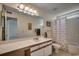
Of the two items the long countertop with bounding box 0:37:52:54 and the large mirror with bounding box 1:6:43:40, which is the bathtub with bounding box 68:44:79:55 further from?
the large mirror with bounding box 1:6:43:40

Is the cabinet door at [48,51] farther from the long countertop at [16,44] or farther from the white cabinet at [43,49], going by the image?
the long countertop at [16,44]

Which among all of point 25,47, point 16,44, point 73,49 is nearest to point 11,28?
point 16,44

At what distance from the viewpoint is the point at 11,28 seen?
6.34 ft

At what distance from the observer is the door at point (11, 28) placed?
6.21ft

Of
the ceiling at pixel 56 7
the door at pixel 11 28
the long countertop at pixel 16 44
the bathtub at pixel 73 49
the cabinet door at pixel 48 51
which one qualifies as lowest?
the cabinet door at pixel 48 51

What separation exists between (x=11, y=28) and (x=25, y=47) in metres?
0.52

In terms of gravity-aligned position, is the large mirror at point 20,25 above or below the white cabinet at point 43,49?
above

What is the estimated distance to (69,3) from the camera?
5.78ft

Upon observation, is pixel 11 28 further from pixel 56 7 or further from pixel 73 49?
pixel 73 49

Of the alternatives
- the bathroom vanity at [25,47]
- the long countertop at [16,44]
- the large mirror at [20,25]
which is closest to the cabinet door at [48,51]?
the bathroom vanity at [25,47]

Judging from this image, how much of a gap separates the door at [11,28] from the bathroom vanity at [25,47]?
15 centimetres

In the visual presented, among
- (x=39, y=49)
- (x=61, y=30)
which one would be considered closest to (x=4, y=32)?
(x=39, y=49)

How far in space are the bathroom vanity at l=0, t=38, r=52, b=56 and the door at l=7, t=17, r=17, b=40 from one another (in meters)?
0.15

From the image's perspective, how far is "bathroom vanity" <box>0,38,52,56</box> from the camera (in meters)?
1.53
